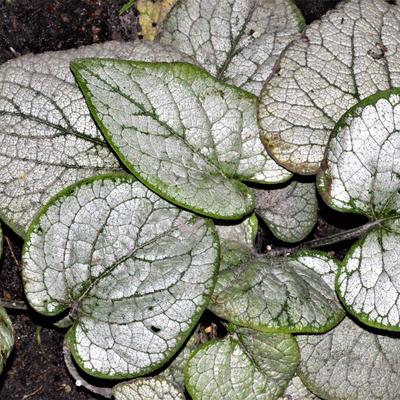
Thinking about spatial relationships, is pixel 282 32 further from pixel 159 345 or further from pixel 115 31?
pixel 159 345

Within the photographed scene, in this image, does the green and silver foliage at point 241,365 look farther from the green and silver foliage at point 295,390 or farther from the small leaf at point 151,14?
the small leaf at point 151,14

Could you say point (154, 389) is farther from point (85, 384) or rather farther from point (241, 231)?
point (241, 231)

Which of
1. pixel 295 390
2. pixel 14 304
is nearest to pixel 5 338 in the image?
pixel 14 304

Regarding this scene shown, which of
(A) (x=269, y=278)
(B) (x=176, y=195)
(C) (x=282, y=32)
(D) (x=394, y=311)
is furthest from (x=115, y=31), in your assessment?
(D) (x=394, y=311)

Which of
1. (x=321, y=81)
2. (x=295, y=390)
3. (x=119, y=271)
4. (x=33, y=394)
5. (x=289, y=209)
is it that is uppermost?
(x=321, y=81)

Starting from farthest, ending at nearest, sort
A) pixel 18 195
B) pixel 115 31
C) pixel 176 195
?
pixel 115 31 → pixel 18 195 → pixel 176 195

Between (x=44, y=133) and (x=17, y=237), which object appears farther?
(x=17, y=237)
